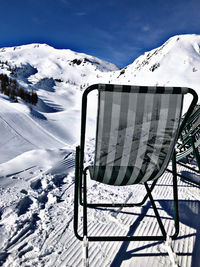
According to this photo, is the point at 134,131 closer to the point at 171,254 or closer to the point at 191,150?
the point at 171,254

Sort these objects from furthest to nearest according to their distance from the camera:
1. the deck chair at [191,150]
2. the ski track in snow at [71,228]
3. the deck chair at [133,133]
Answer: the deck chair at [191,150]
the ski track in snow at [71,228]
the deck chair at [133,133]

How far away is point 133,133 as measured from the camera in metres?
0.98

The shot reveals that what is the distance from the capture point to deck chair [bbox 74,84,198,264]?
854mm

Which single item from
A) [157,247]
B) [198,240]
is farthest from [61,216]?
[198,240]

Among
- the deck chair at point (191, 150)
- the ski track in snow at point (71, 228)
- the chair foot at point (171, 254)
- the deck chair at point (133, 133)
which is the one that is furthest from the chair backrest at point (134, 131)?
the deck chair at point (191, 150)

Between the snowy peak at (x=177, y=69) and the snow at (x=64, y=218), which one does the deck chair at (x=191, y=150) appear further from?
the snowy peak at (x=177, y=69)

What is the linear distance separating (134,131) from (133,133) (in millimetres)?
13

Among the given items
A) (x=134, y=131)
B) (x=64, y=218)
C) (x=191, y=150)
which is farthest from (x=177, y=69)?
(x=64, y=218)

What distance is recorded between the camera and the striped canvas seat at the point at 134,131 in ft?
2.81

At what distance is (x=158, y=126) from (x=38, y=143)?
2.72 metres

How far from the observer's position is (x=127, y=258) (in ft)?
3.51

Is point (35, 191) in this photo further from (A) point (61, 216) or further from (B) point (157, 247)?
(B) point (157, 247)

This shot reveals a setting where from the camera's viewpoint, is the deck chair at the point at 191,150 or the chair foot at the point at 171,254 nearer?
the chair foot at the point at 171,254

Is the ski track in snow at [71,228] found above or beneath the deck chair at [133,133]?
beneath
